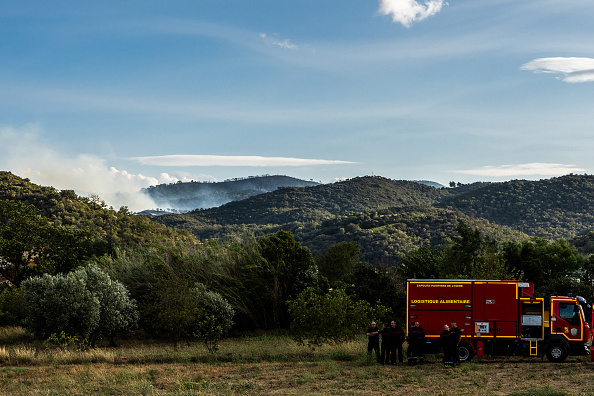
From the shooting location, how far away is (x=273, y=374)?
1636 cm

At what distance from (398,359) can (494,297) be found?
13.5ft

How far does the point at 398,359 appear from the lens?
1962 cm

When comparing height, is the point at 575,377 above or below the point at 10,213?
below

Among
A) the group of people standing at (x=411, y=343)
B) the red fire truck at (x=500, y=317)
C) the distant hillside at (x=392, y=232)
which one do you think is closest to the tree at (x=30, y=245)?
the group of people standing at (x=411, y=343)

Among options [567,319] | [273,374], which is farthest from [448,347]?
[273,374]

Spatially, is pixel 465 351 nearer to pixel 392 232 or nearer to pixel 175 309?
pixel 175 309

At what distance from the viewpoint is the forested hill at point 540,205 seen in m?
112

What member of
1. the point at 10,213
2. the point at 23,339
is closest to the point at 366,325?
the point at 23,339

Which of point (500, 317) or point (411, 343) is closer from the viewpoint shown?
point (411, 343)

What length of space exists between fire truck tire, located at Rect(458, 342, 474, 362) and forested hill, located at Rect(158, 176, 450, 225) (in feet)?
459

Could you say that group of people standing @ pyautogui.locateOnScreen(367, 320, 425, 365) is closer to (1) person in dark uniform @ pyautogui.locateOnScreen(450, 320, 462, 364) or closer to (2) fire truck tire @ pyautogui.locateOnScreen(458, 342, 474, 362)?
(1) person in dark uniform @ pyautogui.locateOnScreen(450, 320, 462, 364)

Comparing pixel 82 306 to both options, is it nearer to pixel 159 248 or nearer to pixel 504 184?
pixel 159 248

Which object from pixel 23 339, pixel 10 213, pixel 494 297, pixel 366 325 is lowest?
pixel 23 339

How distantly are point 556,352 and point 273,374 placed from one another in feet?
33.1
